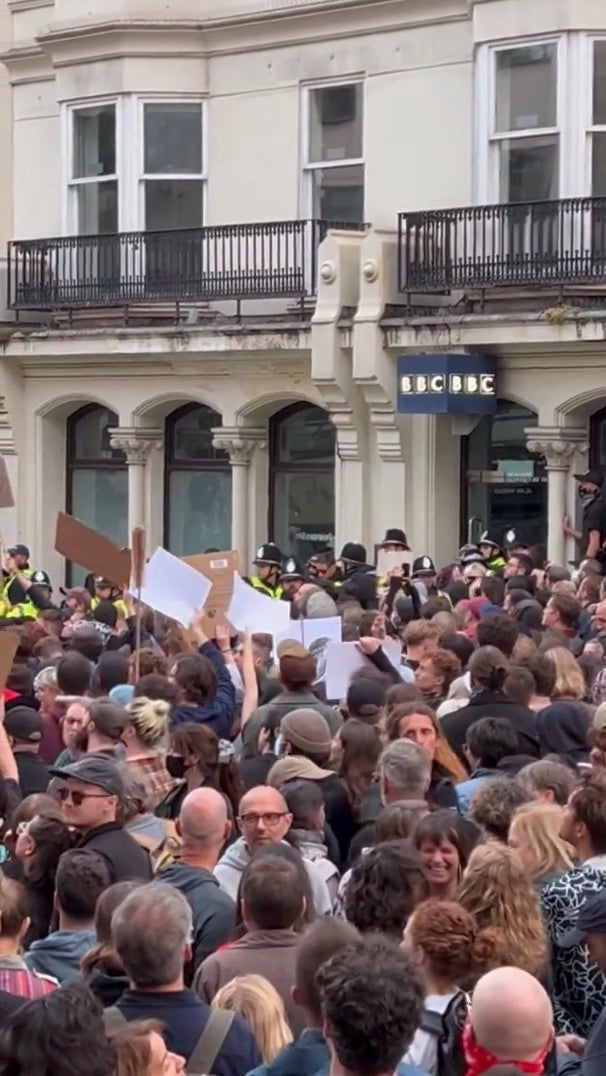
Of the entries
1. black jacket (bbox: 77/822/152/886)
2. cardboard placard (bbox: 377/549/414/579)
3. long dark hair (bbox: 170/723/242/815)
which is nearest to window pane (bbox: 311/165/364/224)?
cardboard placard (bbox: 377/549/414/579)

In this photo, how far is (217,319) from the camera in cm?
2294

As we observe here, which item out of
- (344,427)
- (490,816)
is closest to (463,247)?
(344,427)

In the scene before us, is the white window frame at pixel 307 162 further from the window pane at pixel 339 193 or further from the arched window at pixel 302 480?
the arched window at pixel 302 480

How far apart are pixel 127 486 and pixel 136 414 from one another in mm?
1190

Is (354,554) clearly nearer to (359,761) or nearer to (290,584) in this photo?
(290,584)

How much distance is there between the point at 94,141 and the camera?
24688 millimetres

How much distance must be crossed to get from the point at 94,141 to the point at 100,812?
18.0 metres

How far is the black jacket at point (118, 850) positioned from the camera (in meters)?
7.36

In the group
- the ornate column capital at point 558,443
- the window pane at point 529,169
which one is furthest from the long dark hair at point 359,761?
the window pane at point 529,169

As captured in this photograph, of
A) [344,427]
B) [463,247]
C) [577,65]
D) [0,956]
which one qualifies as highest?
[577,65]

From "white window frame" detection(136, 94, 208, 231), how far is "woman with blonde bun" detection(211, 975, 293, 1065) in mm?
18647

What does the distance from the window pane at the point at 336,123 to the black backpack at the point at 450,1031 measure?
700 inches

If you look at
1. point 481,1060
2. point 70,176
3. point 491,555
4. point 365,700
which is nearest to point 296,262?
point 70,176

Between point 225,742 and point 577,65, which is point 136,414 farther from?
point 225,742
